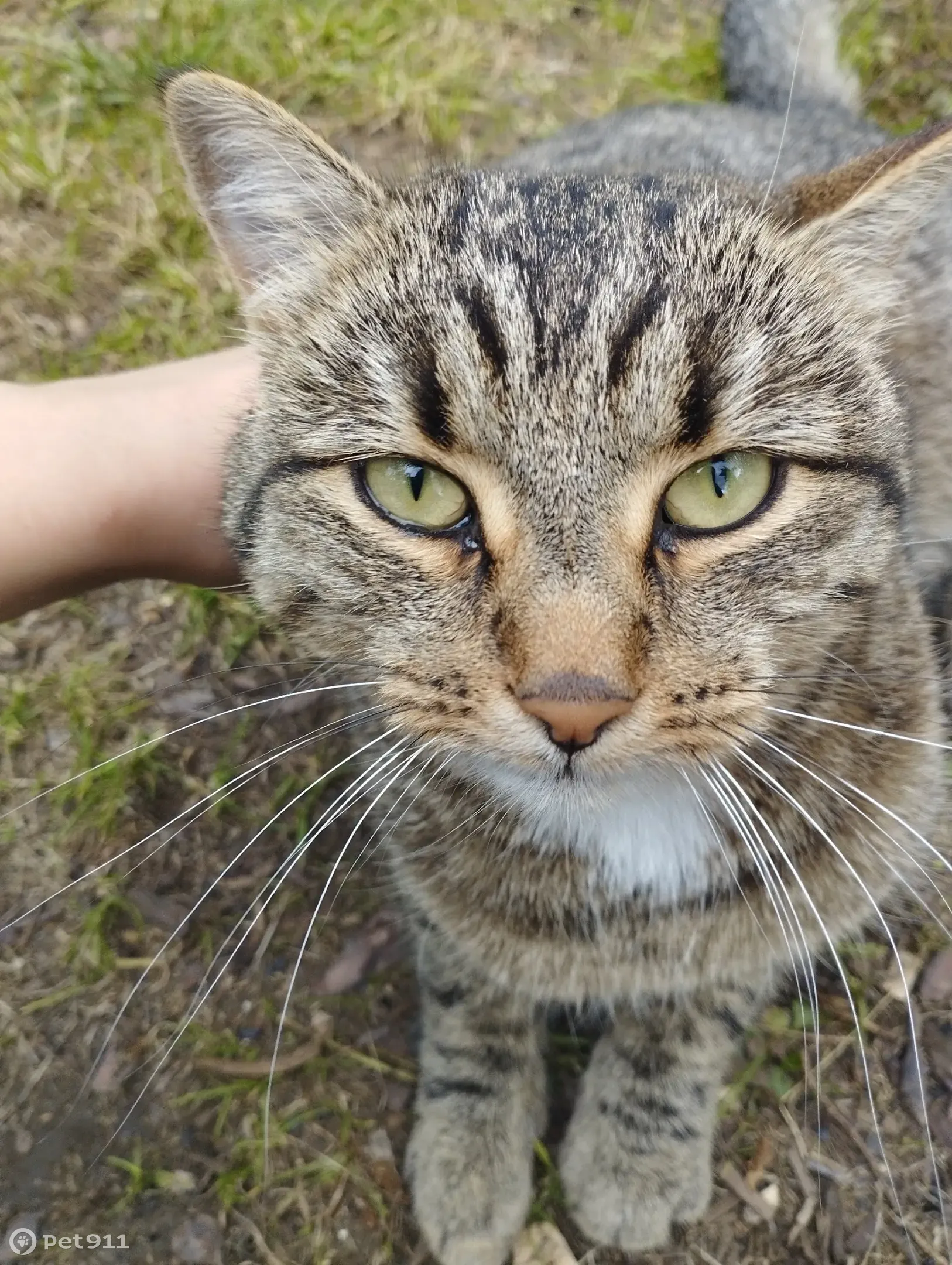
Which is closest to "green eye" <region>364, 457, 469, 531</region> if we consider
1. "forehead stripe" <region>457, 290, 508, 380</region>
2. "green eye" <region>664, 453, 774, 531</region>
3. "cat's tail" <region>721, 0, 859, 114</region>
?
"forehead stripe" <region>457, 290, 508, 380</region>

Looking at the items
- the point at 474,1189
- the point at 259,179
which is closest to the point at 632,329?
the point at 259,179

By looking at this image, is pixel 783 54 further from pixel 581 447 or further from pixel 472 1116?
pixel 472 1116

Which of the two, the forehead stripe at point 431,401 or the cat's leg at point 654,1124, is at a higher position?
the forehead stripe at point 431,401

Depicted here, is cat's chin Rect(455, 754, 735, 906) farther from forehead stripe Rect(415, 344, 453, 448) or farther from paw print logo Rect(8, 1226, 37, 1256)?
paw print logo Rect(8, 1226, 37, 1256)

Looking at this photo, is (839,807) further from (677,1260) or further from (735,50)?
Result: (735,50)

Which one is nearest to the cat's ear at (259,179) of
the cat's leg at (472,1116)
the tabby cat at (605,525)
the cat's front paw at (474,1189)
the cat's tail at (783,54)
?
the tabby cat at (605,525)

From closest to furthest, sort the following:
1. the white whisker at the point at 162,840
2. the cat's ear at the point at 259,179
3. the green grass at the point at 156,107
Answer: the cat's ear at the point at 259,179, the white whisker at the point at 162,840, the green grass at the point at 156,107

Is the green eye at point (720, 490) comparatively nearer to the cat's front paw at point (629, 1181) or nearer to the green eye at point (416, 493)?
the green eye at point (416, 493)

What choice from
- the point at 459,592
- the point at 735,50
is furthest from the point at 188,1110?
the point at 735,50
